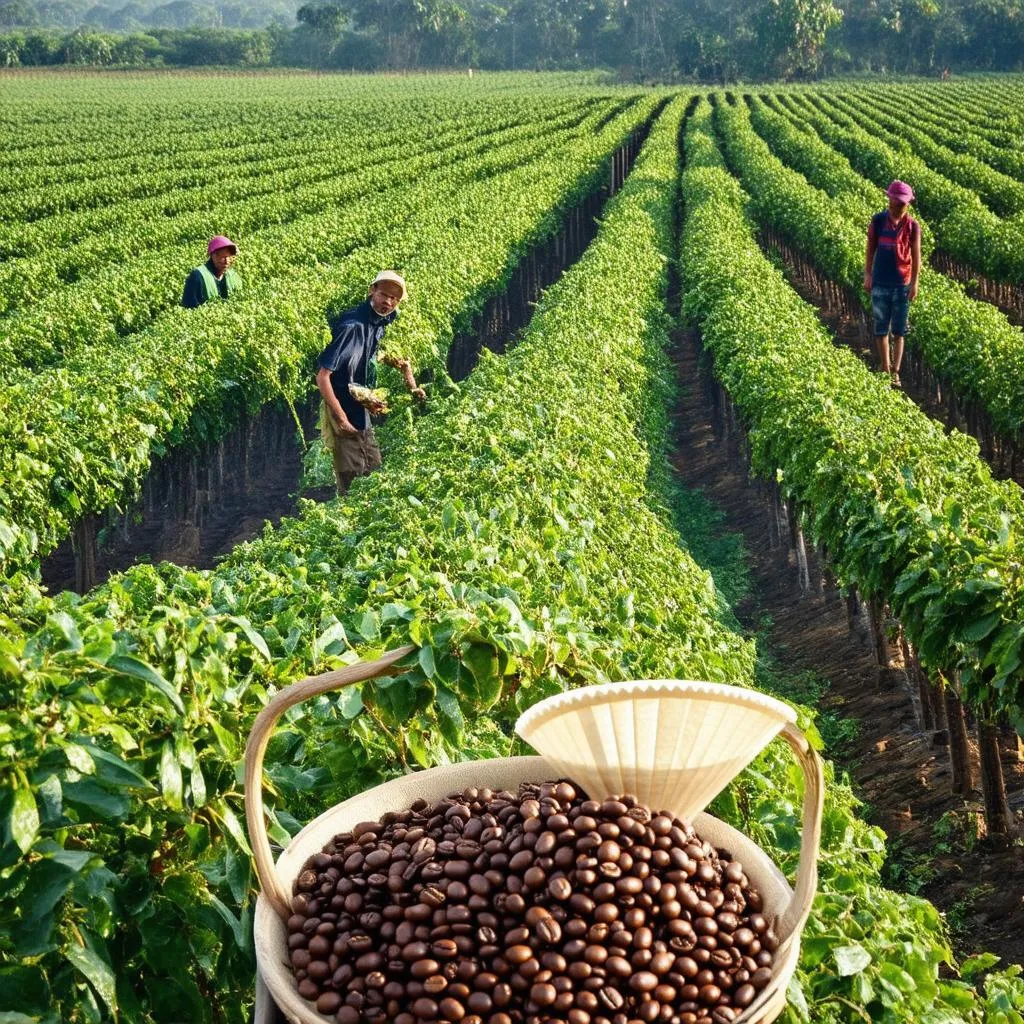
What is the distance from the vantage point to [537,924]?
2.95 metres

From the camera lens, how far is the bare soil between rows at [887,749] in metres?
6.56

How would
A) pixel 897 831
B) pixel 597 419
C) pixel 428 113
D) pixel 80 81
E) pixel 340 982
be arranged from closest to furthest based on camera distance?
pixel 340 982 < pixel 897 831 < pixel 597 419 < pixel 428 113 < pixel 80 81

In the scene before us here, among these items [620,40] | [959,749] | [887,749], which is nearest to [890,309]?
[887,749]

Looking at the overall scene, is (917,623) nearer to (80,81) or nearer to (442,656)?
(442,656)

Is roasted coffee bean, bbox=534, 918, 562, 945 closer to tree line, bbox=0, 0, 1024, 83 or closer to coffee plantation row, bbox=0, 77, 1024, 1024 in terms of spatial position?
coffee plantation row, bbox=0, 77, 1024, 1024

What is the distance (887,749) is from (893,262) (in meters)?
8.69

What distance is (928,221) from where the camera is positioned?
28297 millimetres

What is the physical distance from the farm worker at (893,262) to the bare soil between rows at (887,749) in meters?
3.15

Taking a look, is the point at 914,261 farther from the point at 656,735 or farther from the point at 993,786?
the point at 656,735

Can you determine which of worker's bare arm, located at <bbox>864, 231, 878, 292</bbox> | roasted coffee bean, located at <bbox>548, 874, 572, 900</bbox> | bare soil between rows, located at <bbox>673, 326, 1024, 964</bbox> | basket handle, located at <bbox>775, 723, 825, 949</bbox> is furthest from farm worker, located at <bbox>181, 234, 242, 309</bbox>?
roasted coffee bean, located at <bbox>548, 874, 572, 900</bbox>

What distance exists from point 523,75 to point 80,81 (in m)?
48.2

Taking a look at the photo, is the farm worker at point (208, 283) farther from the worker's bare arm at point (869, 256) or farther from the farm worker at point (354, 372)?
the worker's bare arm at point (869, 256)

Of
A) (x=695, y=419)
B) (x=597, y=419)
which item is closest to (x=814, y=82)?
(x=695, y=419)

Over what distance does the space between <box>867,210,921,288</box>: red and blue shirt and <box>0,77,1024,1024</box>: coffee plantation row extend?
82 cm
